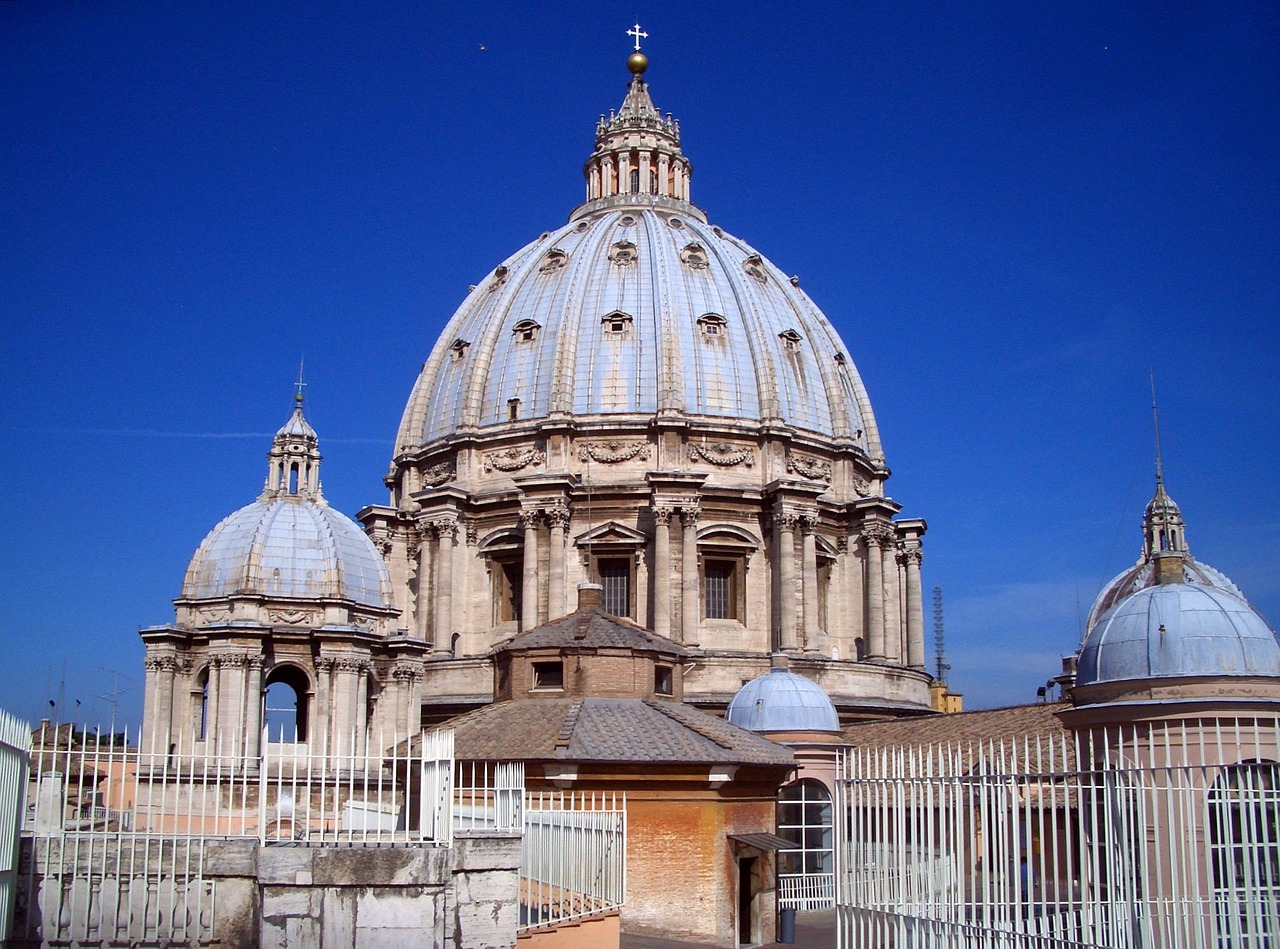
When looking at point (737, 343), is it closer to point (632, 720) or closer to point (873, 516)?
point (873, 516)

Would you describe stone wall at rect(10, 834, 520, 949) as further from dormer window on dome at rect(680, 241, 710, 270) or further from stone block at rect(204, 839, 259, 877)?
dormer window on dome at rect(680, 241, 710, 270)

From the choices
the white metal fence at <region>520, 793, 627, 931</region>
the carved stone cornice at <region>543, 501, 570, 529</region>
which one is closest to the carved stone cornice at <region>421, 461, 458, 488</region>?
the carved stone cornice at <region>543, 501, 570, 529</region>

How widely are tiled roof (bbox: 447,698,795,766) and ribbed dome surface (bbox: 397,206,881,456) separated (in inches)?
912

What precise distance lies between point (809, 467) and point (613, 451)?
7.93 m

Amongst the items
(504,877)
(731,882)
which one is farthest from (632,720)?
(504,877)

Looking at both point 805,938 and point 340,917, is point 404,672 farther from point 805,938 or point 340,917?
point 340,917

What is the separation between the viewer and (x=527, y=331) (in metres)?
56.5

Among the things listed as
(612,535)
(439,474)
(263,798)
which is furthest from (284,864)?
(439,474)

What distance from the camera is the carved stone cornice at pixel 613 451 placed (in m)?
52.1

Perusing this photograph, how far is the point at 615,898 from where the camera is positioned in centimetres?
2102

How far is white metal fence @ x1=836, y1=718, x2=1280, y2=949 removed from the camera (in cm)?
1266

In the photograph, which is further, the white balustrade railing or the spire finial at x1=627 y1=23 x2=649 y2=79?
the spire finial at x1=627 y1=23 x2=649 y2=79

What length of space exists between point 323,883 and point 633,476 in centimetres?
3813

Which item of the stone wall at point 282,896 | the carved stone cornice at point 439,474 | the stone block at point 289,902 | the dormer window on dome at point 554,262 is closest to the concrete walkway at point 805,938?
the stone wall at point 282,896
